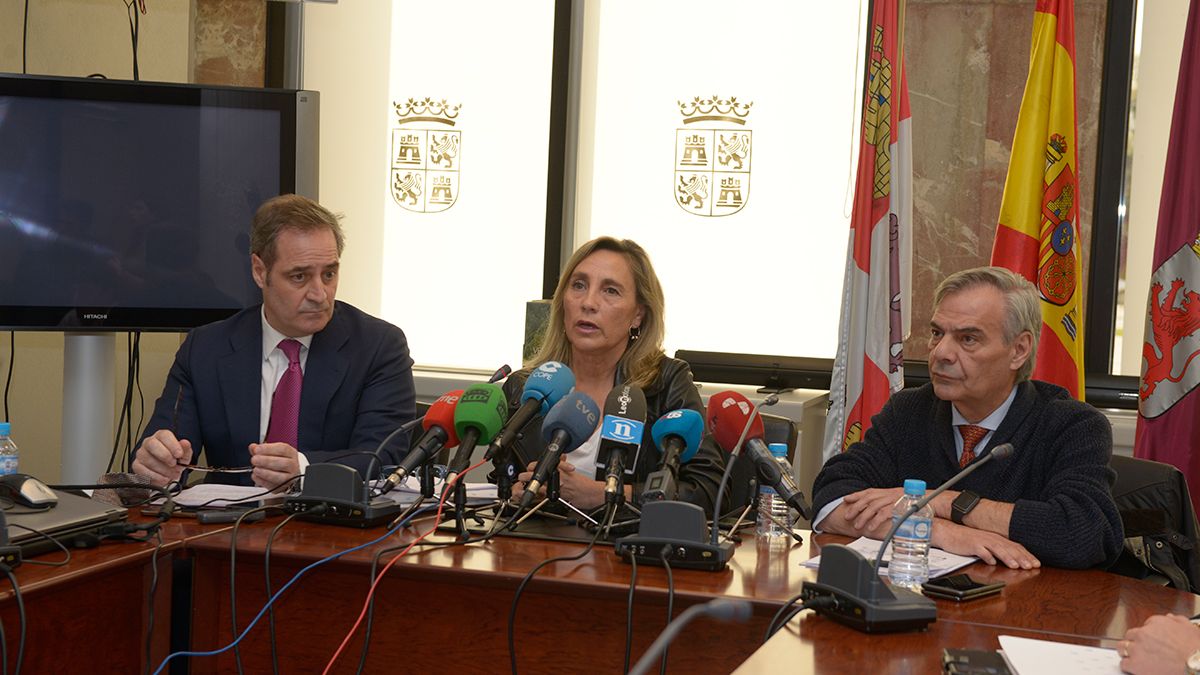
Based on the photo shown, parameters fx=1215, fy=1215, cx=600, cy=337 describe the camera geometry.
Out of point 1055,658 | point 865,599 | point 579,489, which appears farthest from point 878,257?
point 1055,658

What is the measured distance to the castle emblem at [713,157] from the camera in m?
4.75

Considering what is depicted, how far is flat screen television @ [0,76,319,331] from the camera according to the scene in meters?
3.40

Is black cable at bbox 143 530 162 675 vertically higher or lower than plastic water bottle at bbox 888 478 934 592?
lower

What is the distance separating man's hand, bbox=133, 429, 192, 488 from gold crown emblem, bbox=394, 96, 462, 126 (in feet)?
8.62

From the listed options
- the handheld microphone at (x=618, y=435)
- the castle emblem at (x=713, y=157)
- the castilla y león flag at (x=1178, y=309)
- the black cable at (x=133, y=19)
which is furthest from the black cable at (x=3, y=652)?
the castle emblem at (x=713, y=157)

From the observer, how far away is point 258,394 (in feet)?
10.1

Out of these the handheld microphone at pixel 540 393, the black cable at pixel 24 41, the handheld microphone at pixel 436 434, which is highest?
the black cable at pixel 24 41

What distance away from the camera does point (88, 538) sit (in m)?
2.14

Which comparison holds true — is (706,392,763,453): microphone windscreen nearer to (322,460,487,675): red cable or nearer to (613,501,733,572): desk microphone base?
(613,501,733,572): desk microphone base

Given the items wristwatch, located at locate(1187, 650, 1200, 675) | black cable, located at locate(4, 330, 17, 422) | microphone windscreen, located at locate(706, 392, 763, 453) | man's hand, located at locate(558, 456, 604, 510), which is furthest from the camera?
black cable, located at locate(4, 330, 17, 422)

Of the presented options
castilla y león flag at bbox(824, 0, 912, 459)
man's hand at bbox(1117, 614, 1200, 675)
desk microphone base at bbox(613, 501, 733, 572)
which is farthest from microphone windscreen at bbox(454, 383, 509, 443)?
castilla y león flag at bbox(824, 0, 912, 459)

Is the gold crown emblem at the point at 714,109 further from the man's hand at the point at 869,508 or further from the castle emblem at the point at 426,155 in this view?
the man's hand at the point at 869,508

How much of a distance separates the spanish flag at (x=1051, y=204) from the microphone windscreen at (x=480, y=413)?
2.25 m

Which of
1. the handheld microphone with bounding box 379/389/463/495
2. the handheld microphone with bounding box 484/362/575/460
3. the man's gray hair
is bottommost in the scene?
the handheld microphone with bounding box 379/389/463/495
